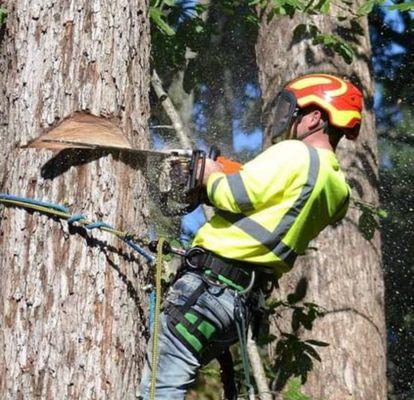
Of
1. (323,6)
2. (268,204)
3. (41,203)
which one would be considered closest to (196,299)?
(268,204)

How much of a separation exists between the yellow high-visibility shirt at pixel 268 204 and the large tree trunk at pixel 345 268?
2.57 m

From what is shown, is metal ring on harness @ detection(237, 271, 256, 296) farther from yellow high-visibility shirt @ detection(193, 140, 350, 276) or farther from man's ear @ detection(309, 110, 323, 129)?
man's ear @ detection(309, 110, 323, 129)

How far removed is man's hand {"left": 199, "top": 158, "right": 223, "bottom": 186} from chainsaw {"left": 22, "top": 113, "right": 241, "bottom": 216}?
0.05ft

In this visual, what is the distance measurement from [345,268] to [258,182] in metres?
3.21

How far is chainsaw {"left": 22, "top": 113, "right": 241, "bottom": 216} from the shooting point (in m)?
2.90

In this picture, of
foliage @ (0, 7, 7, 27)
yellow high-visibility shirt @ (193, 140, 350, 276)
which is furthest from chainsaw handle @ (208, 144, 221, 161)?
foliage @ (0, 7, 7, 27)

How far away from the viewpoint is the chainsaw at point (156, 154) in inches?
114

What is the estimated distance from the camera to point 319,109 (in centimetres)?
327

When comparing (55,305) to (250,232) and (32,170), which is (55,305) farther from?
(250,232)

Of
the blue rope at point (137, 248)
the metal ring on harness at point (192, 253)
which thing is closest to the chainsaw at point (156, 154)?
the metal ring on harness at point (192, 253)

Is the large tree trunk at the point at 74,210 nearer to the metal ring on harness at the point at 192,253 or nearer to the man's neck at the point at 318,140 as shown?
the metal ring on harness at the point at 192,253

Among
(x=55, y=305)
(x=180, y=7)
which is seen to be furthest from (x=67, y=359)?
(x=180, y=7)

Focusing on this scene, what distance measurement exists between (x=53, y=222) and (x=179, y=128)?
298cm

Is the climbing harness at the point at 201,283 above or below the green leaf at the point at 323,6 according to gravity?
below
